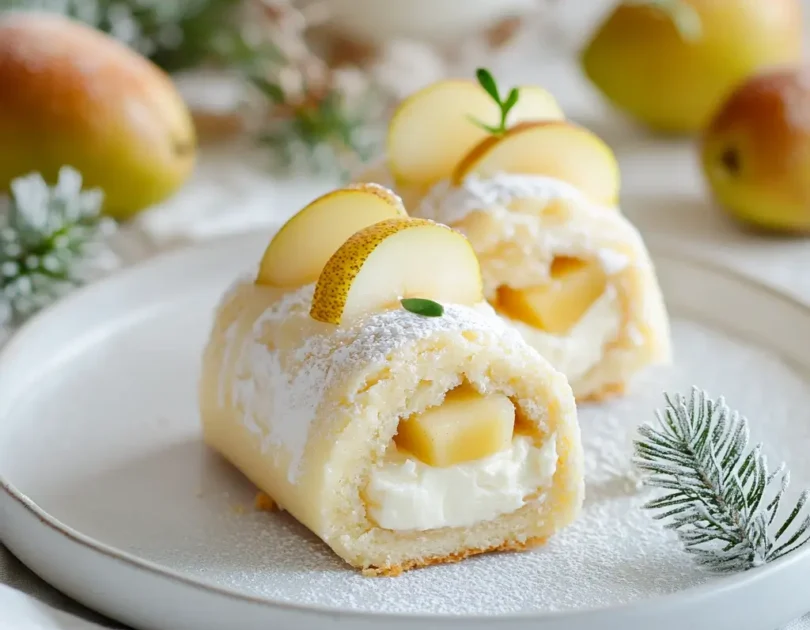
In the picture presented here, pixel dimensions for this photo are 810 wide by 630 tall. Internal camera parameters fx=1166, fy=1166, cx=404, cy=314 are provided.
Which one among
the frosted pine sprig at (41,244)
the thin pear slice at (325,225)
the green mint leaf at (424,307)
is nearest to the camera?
the green mint leaf at (424,307)

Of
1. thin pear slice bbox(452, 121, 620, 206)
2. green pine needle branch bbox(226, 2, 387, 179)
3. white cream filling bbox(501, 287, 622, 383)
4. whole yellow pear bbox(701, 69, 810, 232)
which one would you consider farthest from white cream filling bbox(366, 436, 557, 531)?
green pine needle branch bbox(226, 2, 387, 179)

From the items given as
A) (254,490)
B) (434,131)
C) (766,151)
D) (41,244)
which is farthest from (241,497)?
(766,151)

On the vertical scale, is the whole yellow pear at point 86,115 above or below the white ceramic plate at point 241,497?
A: above

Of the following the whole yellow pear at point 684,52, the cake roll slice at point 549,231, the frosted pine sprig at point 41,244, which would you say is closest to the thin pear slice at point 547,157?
the cake roll slice at point 549,231

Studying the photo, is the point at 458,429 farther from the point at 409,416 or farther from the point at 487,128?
the point at 487,128

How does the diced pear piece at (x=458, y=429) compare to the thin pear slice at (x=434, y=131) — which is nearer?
the diced pear piece at (x=458, y=429)

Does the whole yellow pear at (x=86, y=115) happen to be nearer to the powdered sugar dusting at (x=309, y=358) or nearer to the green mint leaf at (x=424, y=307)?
the powdered sugar dusting at (x=309, y=358)

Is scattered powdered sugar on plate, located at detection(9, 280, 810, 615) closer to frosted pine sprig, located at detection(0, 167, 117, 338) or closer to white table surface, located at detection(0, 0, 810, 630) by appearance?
frosted pine sprig, located at detection(0, 167, 117, 338)
